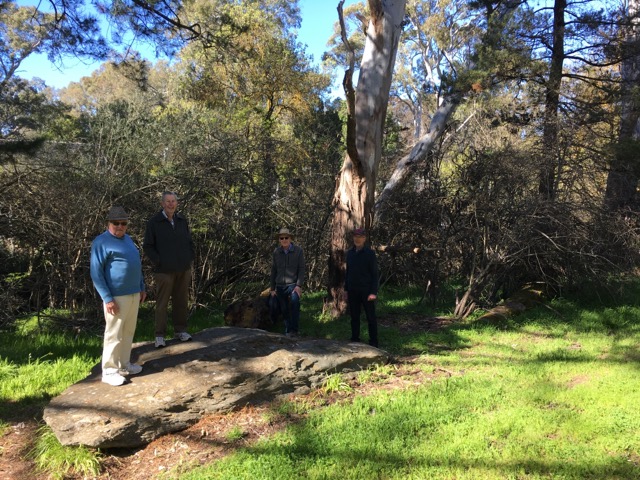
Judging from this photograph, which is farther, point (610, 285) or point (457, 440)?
point (610, 285)

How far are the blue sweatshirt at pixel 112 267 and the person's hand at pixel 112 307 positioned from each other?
0.10 ft

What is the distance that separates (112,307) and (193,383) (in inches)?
39.9

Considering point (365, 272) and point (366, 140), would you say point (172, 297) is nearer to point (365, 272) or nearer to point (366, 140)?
point (365, 272)

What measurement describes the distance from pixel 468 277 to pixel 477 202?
1469 mm

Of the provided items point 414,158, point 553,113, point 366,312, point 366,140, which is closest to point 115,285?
point 366,312

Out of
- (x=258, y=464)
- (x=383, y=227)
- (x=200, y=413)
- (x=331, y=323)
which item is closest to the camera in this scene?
(x=258, y=464)

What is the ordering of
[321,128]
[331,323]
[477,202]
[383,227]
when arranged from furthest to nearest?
[321,128]
[383,227]
[477,202]
[331,323]

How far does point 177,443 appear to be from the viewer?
3.89 meters

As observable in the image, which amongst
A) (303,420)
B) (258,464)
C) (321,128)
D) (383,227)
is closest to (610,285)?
(383,227)

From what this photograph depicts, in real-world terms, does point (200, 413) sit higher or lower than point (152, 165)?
lower

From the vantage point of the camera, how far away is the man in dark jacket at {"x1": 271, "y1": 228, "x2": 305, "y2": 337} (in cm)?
648

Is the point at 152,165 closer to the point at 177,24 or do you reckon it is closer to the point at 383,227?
the point at 177,24

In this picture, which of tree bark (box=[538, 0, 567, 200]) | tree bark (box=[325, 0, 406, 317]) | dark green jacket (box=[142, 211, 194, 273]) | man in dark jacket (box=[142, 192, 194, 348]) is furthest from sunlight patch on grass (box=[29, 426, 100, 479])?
tree bark (box=[538, 0, 567, 200])

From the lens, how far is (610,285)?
891 centimetres
